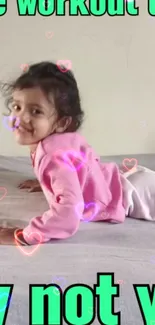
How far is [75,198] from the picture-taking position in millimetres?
889

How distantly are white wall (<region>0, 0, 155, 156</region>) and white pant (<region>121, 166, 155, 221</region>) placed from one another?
41 cm

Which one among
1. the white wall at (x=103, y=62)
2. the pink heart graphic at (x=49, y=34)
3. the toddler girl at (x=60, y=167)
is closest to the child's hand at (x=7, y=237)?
the toddler girl at (x=60, y=167)

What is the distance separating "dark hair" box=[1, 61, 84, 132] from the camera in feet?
3.00

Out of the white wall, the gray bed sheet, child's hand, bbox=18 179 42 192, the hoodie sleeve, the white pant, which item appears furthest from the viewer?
the white wall

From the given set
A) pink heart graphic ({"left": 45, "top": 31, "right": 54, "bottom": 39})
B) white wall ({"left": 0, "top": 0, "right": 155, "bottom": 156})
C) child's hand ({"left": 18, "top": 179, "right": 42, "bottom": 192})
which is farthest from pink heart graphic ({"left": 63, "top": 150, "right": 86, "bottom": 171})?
pink heart graphic ({"left": 45, "top": 31, "right": 54, "bottom": 39})

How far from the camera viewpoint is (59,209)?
34.8 inches

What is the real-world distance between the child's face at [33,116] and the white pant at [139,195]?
21cm

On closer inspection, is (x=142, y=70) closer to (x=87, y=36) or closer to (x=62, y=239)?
(x=87, y=36)

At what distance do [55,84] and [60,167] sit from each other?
162 millimetres

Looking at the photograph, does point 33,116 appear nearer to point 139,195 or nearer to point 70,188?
point 70,188

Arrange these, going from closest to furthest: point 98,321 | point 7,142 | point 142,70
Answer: point 98,321
point 7,142
point 142,70

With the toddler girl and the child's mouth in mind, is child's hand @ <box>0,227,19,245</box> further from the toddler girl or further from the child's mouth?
the child's mouth

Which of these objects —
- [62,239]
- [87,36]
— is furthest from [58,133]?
[87,36]

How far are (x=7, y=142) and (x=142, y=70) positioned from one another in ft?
1.64
